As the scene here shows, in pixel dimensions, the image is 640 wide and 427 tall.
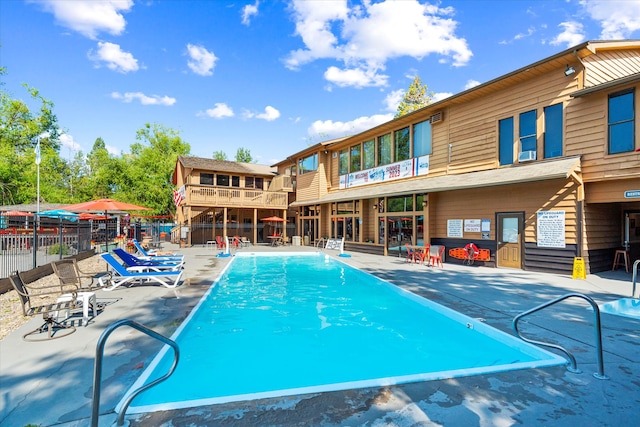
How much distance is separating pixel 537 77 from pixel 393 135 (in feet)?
23.4

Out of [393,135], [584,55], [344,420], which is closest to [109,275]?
[344,420]

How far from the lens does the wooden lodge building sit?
976cm

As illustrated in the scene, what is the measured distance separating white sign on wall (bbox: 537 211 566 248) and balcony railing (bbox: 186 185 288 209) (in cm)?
1773

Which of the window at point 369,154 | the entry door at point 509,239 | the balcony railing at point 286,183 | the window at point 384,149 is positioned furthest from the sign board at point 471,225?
the balcony railing at point 286,183

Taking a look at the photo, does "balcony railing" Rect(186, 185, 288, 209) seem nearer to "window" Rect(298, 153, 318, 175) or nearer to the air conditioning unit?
"window" Rect(298, 153, 318, 175)

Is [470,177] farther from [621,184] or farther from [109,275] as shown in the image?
[109,275]

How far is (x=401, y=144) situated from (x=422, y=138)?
4.78ft

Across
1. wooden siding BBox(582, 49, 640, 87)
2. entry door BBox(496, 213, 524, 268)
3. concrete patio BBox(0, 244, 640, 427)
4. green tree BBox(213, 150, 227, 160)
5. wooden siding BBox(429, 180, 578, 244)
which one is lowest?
concrete patio BBox(0, 244, 640, 427)

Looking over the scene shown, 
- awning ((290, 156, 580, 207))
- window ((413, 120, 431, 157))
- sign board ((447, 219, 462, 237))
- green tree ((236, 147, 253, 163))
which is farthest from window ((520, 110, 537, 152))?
green tree ((236, 147, 253, 163))

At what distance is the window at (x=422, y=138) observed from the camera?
1547 cm

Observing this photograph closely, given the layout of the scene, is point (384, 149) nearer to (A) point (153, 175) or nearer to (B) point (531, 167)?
(B) point (531, 167)

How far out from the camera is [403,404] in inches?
124

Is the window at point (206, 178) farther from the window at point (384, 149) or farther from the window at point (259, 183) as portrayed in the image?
the window at point (384, 149)

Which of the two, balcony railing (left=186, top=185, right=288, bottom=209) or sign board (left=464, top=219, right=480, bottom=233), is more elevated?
balcony railing (left=186, top=185, right=288, bottom=209)
